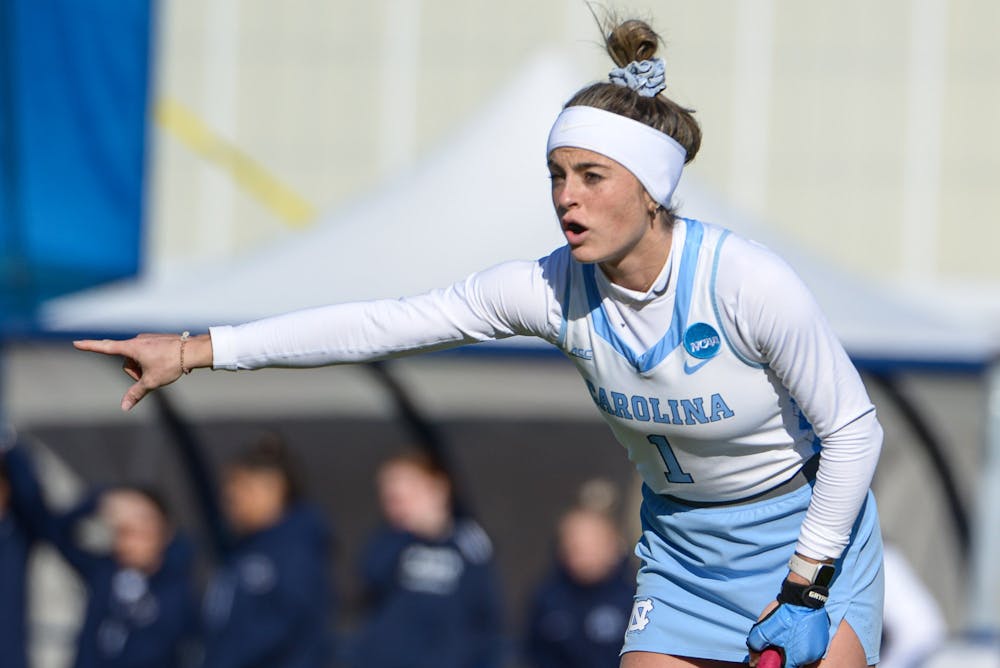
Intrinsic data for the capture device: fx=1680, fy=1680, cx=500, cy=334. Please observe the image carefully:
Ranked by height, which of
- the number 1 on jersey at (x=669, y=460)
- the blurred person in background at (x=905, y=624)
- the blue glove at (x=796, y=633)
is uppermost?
the number 1 on jersey at (x=669, y=460)

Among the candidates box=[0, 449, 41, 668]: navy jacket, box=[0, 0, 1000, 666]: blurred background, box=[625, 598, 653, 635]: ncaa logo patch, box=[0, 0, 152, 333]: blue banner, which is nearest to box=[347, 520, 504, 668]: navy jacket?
box=[0, 0, 1000, 666]: blurred background

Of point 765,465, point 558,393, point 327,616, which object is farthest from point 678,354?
point 558,393

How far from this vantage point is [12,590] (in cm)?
809

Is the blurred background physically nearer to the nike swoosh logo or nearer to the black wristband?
the nike swoosh logo

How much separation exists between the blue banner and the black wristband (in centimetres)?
547

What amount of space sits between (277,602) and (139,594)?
26.6 inches

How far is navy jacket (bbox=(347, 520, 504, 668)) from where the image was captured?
25.5 ft

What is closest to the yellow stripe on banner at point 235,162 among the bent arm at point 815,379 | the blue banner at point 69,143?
the blue banner at point 69,143

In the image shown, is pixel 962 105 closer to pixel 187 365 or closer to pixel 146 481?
pixel 146 481

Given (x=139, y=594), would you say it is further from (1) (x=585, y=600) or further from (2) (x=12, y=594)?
(1) (x=585, y=600)

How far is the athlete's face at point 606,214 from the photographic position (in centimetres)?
337

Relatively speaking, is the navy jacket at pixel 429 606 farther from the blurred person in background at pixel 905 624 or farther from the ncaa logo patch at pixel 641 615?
the ncaa logo patch at pixel 641 615

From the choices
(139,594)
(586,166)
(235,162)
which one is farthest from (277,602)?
(235,162)

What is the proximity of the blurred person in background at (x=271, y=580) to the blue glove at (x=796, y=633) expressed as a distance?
15.4 feet
